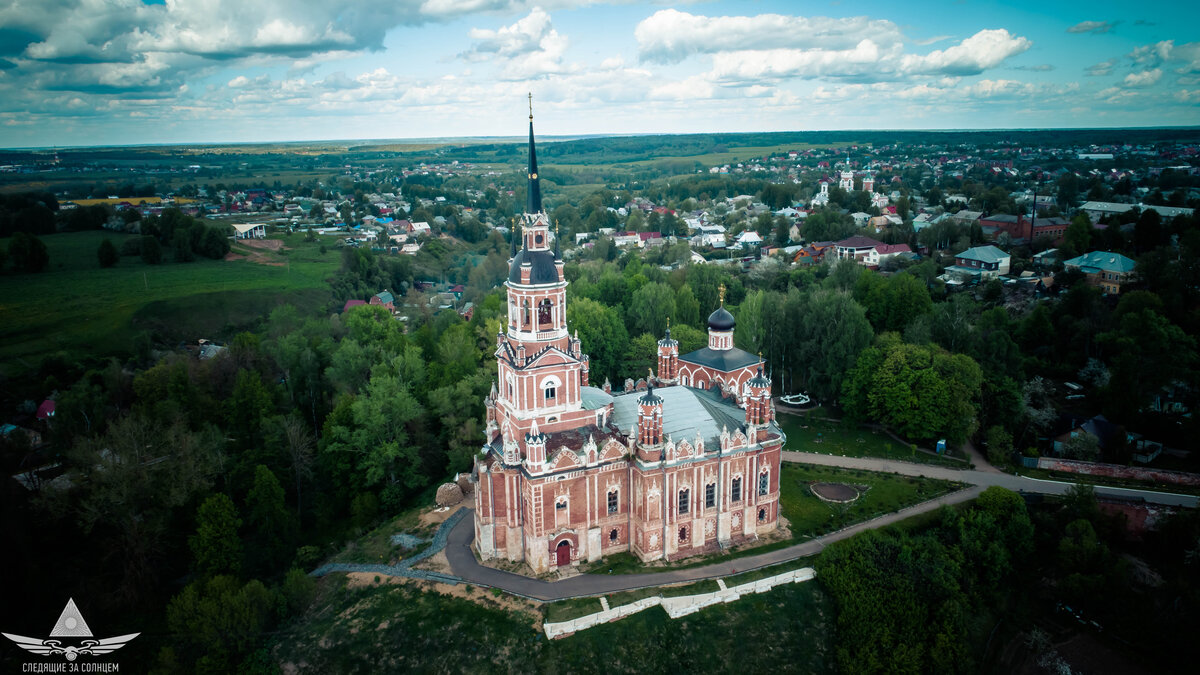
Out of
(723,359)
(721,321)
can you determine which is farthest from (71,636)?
(721,321)

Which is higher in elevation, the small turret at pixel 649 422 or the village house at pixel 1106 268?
the village house at pixel 1106 268

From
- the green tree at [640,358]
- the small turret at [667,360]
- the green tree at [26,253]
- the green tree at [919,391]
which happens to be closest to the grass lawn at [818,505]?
the green tree at [919,391]

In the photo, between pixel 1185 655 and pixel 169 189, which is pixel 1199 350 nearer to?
pixel 1185 655

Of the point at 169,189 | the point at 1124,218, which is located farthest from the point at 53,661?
the point at 169,189

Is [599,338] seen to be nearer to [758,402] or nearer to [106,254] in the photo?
[758,402]

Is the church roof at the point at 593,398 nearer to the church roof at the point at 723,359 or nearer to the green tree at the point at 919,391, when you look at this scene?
the church roof at the point at 723,359

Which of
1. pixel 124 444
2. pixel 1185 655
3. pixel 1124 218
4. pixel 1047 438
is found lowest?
pixel 1185 655
